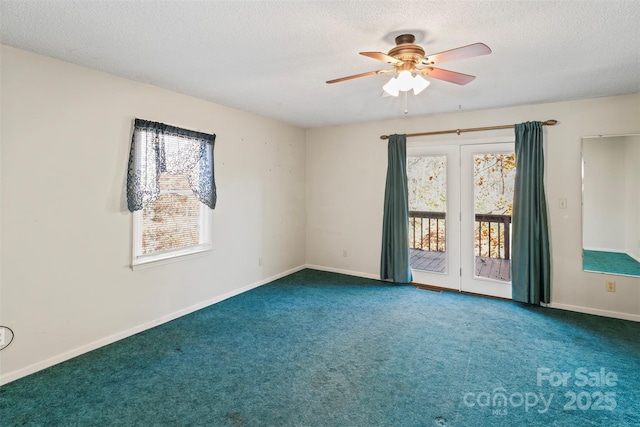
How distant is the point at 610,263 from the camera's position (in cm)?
358

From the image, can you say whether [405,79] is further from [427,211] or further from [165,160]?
[427,211]

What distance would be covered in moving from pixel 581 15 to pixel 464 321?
272 centimetres

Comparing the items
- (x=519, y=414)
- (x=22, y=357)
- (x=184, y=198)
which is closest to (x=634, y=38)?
(x=519, y=414)

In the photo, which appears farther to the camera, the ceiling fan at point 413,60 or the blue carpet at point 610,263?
the blue carpet at point 610,263

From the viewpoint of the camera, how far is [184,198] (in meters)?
3.63

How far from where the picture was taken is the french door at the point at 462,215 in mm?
4160

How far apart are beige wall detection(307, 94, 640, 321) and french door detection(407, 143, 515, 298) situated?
254 millimetres

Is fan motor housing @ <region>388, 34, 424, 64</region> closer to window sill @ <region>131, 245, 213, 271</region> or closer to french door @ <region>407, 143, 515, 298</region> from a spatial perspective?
french door @ <region>407, 143, 515, 298</region>

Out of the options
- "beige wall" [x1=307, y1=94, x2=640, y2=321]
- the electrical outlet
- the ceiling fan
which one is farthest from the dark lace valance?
the electrical outlet

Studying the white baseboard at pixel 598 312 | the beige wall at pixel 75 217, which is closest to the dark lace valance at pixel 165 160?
the beige wall at pixel 75 217

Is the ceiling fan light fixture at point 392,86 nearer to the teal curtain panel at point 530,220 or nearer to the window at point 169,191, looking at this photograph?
the window at point 169,191

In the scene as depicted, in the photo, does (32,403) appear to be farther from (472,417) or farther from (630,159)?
(630,159)

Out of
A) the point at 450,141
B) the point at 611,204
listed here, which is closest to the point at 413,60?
the point at 450,141

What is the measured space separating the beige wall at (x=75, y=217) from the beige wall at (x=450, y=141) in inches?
74.5
